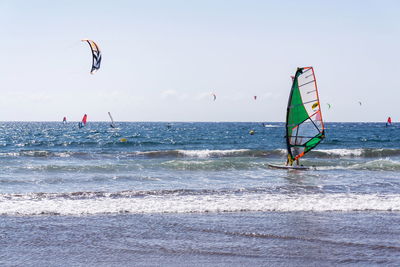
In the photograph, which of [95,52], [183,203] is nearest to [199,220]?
[183,203]

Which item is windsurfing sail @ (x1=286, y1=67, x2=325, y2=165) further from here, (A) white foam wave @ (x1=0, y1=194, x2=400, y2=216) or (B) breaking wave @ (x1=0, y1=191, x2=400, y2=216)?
(A) white foam wave @ (x1=0, y1=194, x2=400, y2=216)

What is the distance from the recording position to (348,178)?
58.2 ft

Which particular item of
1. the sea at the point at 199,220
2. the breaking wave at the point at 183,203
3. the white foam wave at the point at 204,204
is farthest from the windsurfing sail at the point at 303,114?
the white foam wave at the point at 204,204

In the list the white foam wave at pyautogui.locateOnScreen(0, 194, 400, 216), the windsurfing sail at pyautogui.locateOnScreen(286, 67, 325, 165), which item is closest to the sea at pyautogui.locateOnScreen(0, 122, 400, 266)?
the white foam wave at pyautogui.locateOnScreen(0, 194, 400, 216)

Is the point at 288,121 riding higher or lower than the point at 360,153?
higher

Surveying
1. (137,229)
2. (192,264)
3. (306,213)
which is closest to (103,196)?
(137,229)

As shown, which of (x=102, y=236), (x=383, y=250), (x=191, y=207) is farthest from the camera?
(x=191, y=207)

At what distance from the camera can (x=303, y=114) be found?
768 inches

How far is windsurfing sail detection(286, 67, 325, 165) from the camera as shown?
18.6m

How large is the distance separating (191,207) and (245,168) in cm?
1136

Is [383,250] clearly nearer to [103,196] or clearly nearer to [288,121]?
[103,196]

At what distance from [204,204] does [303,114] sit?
9.93 metres

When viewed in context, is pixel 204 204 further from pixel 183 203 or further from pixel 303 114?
pixel 303 114

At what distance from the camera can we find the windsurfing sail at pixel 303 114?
61.2 ft
